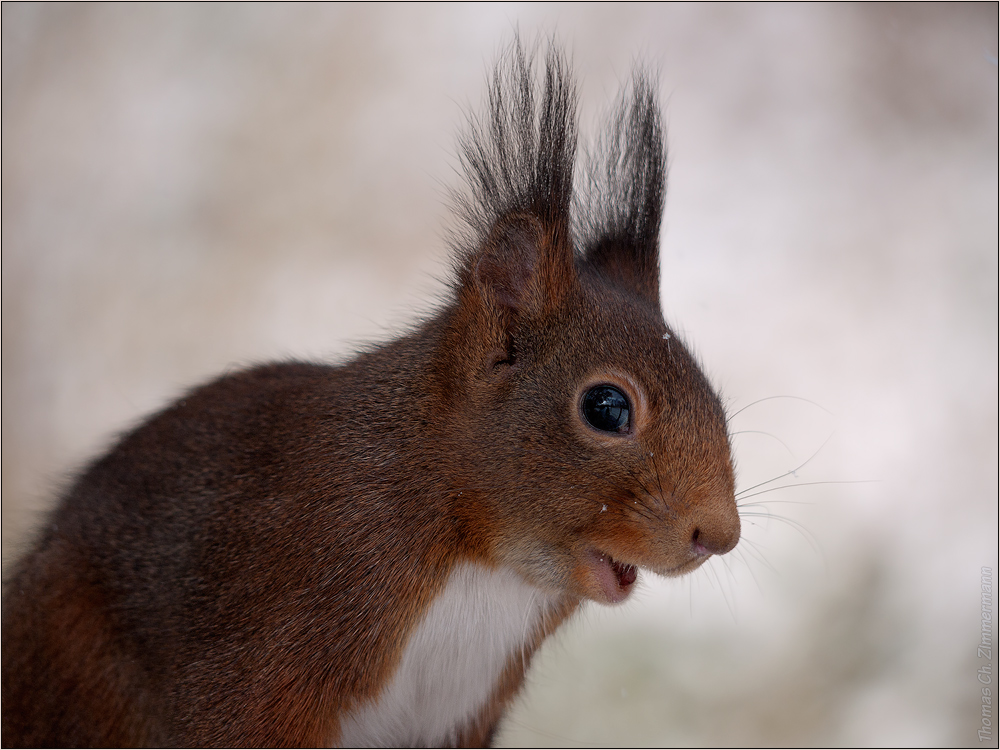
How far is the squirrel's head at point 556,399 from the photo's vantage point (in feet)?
4.04

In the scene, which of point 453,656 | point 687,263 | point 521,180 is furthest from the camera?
point 687,263

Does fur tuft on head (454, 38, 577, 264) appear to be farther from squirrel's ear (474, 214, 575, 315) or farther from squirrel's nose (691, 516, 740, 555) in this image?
squirrel's nose (691, 516, 740, 555)

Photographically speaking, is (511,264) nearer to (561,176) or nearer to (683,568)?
(561,176)

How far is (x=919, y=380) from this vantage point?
205 centimetres

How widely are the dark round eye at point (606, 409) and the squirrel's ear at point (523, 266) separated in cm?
15

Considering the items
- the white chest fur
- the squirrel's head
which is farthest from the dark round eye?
the white chest fur

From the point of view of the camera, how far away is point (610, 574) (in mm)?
1290

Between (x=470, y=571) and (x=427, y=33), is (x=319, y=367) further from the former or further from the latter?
(x=427, y=33)

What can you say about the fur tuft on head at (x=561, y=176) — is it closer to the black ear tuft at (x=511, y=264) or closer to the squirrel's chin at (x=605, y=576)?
the black ear tuft at (x=511, y=264)

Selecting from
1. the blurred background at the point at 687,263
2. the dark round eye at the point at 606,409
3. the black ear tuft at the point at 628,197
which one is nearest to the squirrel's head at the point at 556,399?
the dark round eye at the point at 606,409

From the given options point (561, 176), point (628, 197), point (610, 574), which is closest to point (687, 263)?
point (628, 197)

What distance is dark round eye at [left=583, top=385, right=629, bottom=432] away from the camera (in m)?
1.25

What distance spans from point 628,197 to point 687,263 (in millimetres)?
579

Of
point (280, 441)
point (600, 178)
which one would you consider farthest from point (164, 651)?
point (600, 178)
